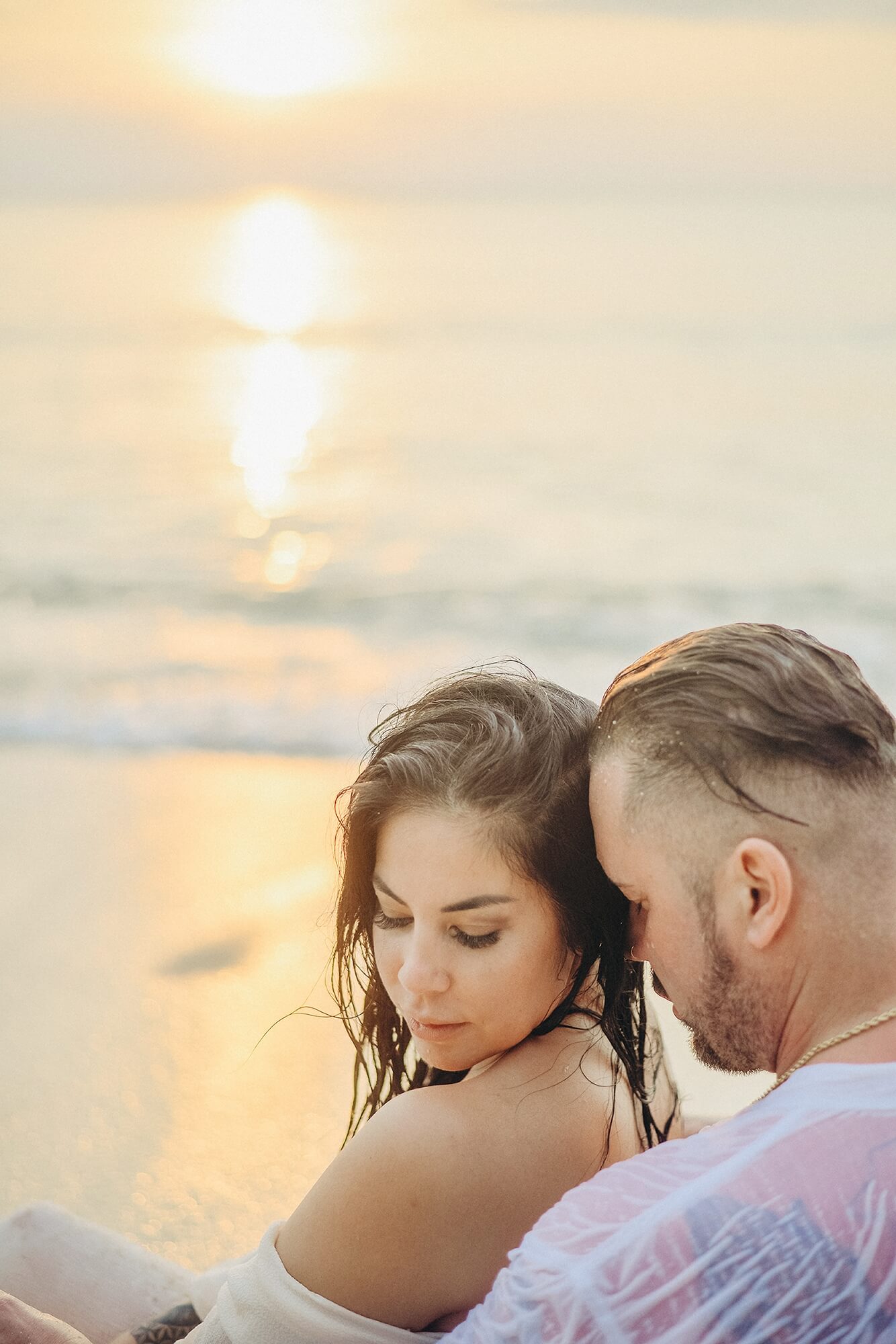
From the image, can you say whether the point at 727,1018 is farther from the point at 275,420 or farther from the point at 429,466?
the point at 275,420

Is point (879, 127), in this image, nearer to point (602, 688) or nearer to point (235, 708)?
point (602, 688)

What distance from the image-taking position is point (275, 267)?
2966 centimetres

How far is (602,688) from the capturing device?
778 cm

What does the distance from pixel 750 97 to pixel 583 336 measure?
6.50 metres

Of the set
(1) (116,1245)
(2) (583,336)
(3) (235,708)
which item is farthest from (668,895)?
(2) (583,336)

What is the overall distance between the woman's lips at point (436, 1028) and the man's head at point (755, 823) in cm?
37

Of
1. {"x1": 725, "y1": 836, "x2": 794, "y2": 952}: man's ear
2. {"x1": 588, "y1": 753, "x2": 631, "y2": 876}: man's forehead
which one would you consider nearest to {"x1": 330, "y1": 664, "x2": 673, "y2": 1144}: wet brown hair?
{"x1": 588, "y1": 753, "x2": 631, "y2": 876}: man's forehead

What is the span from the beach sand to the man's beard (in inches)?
76.9

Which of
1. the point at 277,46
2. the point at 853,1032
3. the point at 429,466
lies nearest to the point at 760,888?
the point at 853,1032

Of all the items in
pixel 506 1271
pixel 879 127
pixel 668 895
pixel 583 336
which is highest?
pixel 879 127

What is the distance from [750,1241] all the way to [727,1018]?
41 cm

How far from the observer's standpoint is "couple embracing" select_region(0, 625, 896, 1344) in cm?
128

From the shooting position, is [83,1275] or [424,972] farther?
[83,1275]

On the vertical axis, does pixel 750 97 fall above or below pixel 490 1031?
above
